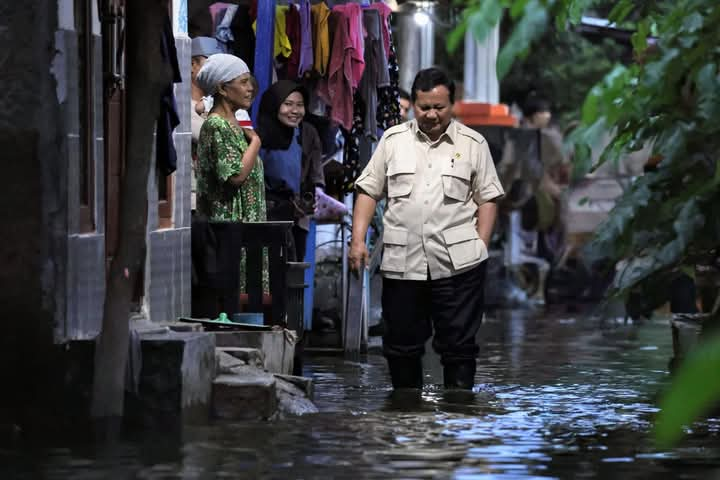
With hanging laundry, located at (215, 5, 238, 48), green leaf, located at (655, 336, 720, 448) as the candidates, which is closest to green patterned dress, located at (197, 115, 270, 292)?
hanging laundry, located at (215, 5, 238, 48)

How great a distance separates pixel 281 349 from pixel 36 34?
2.82 meters

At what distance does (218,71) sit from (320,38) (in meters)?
2.94

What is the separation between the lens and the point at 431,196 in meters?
9.71

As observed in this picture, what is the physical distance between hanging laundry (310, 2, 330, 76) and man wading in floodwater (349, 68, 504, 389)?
142 inches

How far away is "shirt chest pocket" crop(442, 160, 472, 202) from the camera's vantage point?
9.70 metres

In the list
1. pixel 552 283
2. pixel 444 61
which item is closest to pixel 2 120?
pixel 552 283

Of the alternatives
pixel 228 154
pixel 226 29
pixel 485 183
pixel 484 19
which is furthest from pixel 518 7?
pixel 226 29

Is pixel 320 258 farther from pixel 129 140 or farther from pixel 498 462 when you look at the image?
pixel 498 462

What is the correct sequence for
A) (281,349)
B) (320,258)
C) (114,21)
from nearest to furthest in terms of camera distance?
(114,21) → (281,349) → (320,258)

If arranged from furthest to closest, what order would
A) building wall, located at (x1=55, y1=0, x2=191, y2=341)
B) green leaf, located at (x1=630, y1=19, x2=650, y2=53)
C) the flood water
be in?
building wall, located at (x1=55, y1=0, x2=191, y2=341)
green leaf, located at (x1=630, y1=19, x2=650, y2=53)
the flood water

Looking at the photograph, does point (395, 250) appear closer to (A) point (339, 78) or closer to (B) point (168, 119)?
(B) point (168, 119)

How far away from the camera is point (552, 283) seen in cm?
2511

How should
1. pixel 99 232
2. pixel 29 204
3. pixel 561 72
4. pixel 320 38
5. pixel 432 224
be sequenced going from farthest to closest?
pixel 561 72
pixel 320 38
pixel 432 224
pixel 99 232
pixel 29 204

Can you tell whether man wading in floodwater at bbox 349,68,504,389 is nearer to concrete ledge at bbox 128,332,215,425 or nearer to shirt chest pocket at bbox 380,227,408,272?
shirt chest pocket at bbox 380,227,408,272
